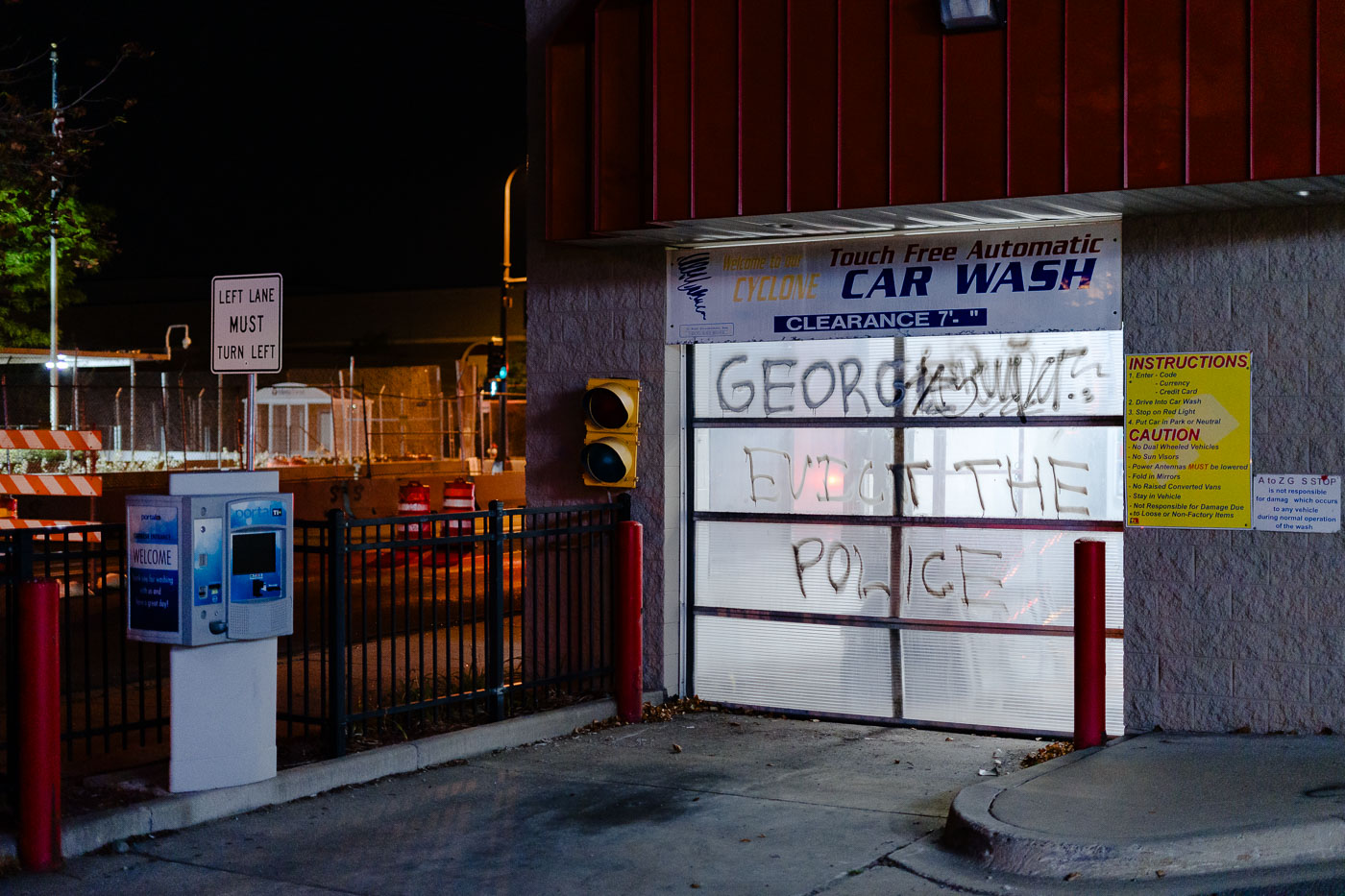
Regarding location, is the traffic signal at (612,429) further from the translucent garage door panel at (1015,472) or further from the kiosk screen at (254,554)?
the kiosk screen at (254,554)

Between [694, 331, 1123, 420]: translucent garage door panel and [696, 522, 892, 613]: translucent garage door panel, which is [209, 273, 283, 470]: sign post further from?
[696, 522, 892, 613]: translucent garage door panel

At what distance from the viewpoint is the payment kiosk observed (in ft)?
22.7

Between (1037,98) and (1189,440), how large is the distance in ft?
7.42

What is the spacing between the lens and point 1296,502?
819 centimetres

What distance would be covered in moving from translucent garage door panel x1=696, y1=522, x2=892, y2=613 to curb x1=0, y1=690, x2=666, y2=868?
1.26 metres

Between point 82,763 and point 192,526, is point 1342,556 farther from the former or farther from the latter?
point 82,763

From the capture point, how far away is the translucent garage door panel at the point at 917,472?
901 centimetres

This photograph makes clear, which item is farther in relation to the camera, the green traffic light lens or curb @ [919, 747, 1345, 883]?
the green traffic light lens

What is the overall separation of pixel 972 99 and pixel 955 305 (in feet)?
4.78

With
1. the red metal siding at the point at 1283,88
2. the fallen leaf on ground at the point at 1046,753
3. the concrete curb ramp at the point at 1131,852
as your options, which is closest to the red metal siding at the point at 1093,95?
the red metal siding at the point at 1283,88

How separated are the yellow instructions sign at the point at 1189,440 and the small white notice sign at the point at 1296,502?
0.06 m

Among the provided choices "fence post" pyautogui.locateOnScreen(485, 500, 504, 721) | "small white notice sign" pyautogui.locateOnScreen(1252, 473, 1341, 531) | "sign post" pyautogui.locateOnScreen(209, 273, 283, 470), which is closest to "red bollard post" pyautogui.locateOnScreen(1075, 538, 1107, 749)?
"small white notice sign" pyautogui.locateOnScreen(1252, 473, 1341, 531)

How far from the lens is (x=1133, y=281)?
28.3 feet

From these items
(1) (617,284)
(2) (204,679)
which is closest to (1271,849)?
(2) (204,679)
